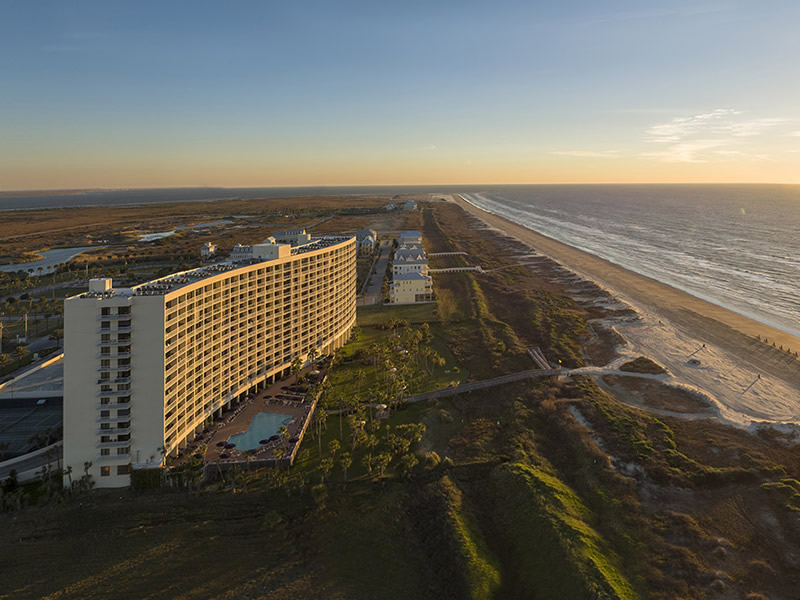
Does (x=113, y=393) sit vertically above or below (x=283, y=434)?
above

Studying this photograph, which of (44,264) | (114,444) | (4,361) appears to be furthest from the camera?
(44,264)

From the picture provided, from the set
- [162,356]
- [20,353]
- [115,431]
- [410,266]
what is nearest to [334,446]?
[162,356]

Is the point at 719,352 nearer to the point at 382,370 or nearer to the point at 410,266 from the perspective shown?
the point at 382,370

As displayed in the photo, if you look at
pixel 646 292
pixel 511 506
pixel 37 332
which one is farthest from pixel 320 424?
pixel 646 292

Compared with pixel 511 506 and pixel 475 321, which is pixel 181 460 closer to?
pixel 511 506

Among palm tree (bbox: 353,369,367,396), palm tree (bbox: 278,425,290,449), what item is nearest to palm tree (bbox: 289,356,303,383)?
palm tree (bbox: 353,369,367,396)

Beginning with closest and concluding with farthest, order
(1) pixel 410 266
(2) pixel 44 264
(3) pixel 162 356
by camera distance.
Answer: (3) pixel 162 356, (1) pixel 410 266, (2) pixel 44 264
